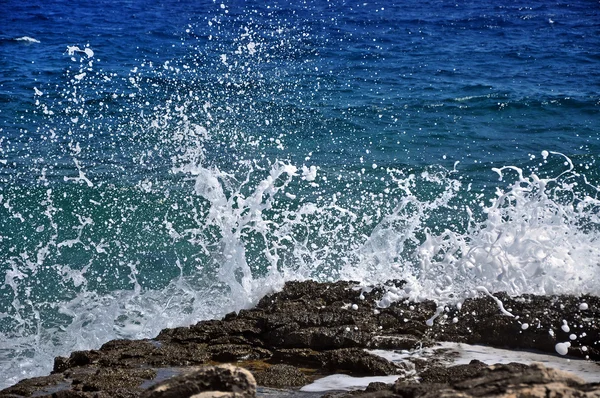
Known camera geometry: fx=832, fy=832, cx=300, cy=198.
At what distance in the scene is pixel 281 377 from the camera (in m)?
5.47

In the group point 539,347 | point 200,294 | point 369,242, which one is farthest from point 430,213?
point 539,347

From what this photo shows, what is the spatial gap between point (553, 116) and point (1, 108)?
31.2 ft

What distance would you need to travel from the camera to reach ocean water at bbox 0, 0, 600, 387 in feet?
24.2

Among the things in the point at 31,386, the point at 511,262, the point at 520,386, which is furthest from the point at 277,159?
the point at 520,386

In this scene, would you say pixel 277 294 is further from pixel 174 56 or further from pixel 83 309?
pixel 174 56

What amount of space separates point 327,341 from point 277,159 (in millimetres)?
5908

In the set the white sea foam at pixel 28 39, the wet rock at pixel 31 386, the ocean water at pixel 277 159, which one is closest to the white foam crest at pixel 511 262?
the ocean water at pixel 277 159

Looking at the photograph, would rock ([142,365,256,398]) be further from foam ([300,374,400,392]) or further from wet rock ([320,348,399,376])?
wet rock ([320,348,399,376])

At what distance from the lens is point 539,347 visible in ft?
19.6

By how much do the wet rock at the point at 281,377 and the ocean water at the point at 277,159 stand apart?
138 centimetres

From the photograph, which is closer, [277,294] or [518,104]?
[277,294]

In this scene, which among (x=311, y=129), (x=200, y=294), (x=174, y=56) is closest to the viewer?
(x=200, y=294)

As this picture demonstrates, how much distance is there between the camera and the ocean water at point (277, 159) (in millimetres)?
7391

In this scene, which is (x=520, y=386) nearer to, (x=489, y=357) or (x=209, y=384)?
(x=209, y=384)
